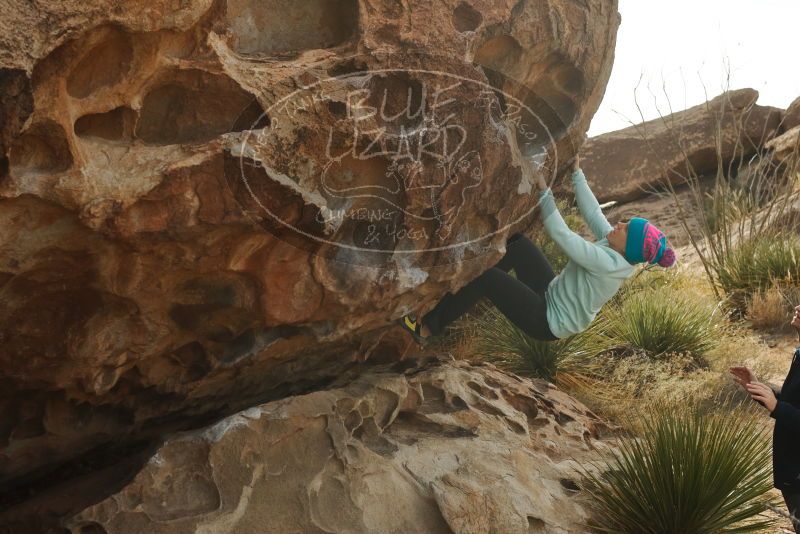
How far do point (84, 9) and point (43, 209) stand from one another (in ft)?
2.16

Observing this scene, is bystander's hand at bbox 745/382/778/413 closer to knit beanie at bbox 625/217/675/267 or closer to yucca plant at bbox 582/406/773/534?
yucca plant at bbox 582/406/773/534

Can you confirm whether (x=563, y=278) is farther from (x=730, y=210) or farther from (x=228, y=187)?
(x=730, y=210)

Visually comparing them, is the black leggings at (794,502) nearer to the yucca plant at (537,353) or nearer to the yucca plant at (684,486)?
the yucca plant at (684,486)

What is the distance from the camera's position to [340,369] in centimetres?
420

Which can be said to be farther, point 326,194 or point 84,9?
point 326,194

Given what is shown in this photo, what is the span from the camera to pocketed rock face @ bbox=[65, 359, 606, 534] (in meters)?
3.03

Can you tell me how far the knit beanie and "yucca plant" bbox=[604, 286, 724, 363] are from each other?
294cm

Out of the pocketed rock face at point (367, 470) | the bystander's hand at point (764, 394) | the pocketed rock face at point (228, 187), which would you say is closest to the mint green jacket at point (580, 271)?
the pocketed rock face at point (228, 187)

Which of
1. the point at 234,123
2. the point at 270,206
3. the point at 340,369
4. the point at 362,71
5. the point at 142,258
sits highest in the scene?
the point at 362,71

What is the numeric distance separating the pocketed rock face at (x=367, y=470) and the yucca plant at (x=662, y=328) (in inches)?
115

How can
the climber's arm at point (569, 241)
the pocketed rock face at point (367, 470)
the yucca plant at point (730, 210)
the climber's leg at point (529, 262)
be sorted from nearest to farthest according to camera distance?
the pocketed rock face at point (367, 470)
the climber's arm at point (569, 241)
the climber's leg at point (529, 262)
the yucca plant at point (730, 210)

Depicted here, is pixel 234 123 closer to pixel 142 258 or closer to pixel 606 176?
pixel 142 258

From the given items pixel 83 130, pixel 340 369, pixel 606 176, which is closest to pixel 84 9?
pixel 83 130

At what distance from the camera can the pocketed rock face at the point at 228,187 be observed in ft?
8.04
